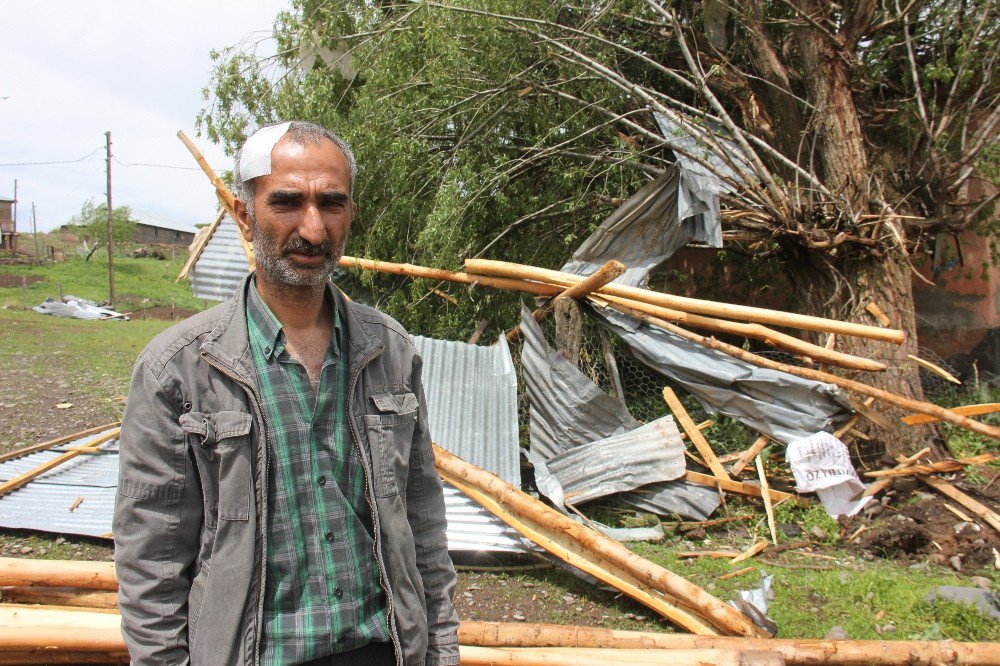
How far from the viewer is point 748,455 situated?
18.8 ft

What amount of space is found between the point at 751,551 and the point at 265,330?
4.14 m

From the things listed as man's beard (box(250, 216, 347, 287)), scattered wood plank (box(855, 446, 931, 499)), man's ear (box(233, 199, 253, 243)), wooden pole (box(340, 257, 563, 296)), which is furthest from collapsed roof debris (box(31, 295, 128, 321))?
man's beard (box(250, 216, 347, 287))

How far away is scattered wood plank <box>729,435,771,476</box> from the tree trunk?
2.53ft

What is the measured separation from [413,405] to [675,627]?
274 centimetres

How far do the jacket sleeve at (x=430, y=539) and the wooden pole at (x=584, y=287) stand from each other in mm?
3945

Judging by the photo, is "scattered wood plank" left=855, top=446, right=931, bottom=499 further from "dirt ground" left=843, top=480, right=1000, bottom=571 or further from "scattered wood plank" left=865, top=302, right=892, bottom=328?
"scattered wood plank" left=865, top=302, right=892, bottom=328

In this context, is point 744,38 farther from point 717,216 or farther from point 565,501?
point 565,501

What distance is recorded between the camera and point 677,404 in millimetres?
5961

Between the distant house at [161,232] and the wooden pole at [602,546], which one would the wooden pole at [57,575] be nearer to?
the wooden pole at [602,546]

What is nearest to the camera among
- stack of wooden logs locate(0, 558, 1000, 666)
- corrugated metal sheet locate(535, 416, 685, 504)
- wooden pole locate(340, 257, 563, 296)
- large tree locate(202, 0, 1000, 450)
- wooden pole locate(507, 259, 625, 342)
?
stack of wooden logs locate(0, 558, 1000, 666)

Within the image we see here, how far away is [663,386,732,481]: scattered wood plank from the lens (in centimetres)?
562

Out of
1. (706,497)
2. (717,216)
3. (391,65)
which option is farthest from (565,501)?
(391,65)

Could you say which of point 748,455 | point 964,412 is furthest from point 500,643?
point 964,412

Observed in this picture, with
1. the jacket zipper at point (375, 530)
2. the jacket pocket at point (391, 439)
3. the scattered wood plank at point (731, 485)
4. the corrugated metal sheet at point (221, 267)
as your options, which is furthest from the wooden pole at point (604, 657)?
the corrugated metal sheet at point (221, 267)
